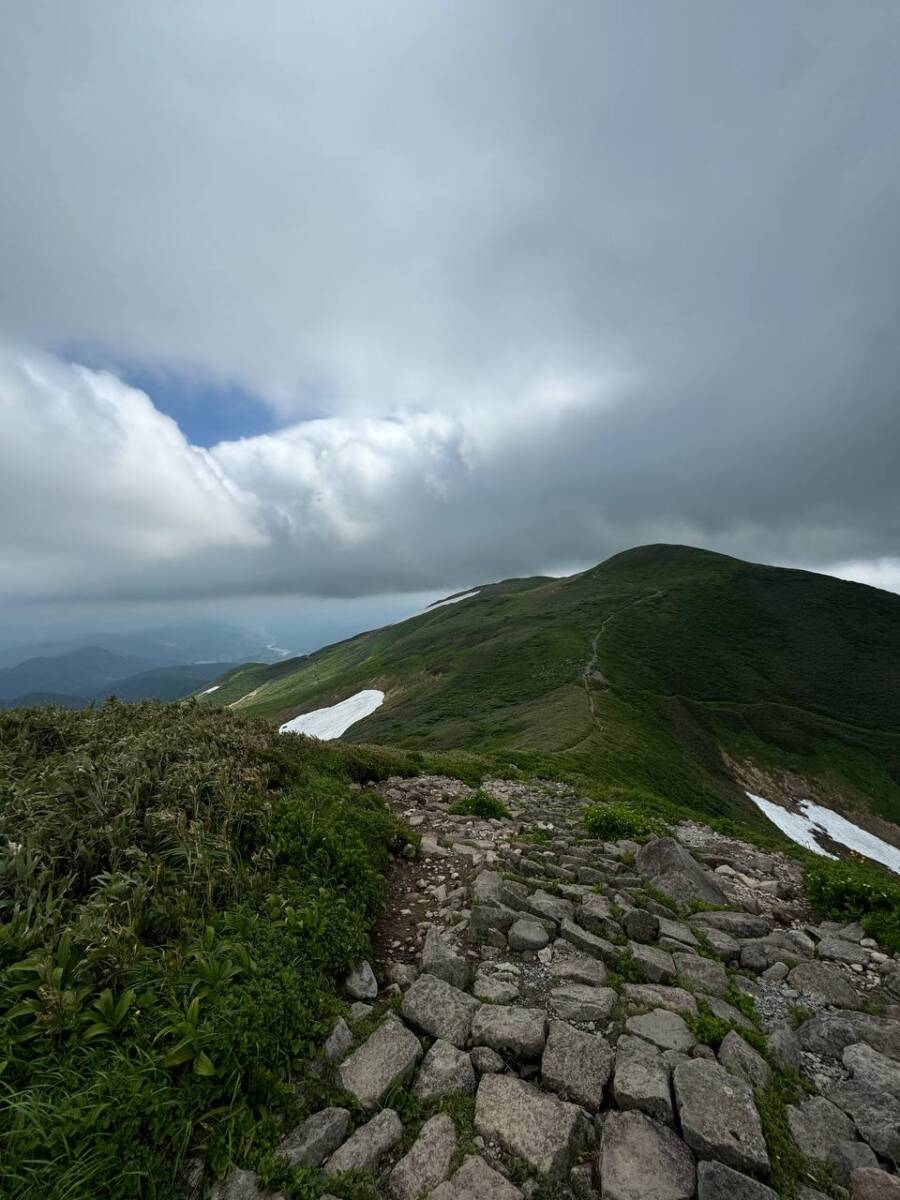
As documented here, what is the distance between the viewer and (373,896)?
7770 millimetres

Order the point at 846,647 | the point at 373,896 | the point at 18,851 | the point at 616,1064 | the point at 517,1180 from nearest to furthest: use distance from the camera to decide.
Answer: the point at 517,1180 < the point at 616,1064 < the point at 18,851 < the point at 373,896 < the point at 846,647

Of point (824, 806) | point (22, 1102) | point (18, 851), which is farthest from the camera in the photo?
point (824, 806)

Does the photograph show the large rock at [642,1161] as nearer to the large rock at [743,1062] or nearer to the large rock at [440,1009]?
the large rock at [743,1062]

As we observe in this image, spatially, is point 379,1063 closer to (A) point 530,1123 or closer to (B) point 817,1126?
(A) point 530,1123

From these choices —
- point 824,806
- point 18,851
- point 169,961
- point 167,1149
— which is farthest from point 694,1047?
point 824,806

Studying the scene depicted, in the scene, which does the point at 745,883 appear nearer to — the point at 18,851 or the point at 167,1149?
the point at 167,1149

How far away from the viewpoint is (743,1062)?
537 centimetres

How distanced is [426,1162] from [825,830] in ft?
220

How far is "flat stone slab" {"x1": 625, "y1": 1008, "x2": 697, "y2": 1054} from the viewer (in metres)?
5.50

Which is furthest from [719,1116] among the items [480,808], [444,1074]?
[480,808]

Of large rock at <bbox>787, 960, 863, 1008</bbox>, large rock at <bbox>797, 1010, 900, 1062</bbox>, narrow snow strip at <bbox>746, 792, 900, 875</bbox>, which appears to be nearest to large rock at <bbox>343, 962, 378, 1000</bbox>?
large rock at <bbox>797, 1010, 900, 1062</bbox>

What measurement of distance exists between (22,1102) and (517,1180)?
387 cm

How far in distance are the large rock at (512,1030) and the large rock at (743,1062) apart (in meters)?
1.84

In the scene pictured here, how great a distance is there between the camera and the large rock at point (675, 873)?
9.38 m
